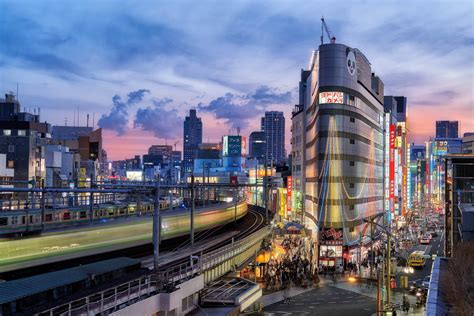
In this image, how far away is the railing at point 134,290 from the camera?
1978 centimetres

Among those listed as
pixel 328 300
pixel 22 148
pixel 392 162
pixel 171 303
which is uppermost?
pixel 22 148

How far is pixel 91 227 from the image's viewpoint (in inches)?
1185

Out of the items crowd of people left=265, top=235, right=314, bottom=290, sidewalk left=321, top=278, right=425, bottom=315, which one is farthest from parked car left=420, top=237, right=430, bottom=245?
sidewalk left=321, top=278, right=425, bottom=315

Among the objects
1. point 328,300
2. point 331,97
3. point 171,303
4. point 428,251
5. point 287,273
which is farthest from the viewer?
point 428,251

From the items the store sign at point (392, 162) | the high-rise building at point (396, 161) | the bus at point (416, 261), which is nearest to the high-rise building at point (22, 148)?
the bus at point (416, 261)

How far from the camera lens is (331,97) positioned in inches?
2702

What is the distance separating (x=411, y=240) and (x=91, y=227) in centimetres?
7346

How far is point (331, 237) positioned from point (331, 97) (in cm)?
1783

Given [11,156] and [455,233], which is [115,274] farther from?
[11,156]

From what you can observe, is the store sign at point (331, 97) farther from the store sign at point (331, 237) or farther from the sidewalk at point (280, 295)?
the sidewalk at point (280, 295)

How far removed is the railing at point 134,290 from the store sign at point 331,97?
126 ft

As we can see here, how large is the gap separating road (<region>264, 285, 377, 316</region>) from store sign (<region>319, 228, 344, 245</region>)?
15901mm

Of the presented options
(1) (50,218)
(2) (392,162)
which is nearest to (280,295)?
(1) (50,218)

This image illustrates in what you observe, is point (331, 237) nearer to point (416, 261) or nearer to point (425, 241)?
point (416, 261)
